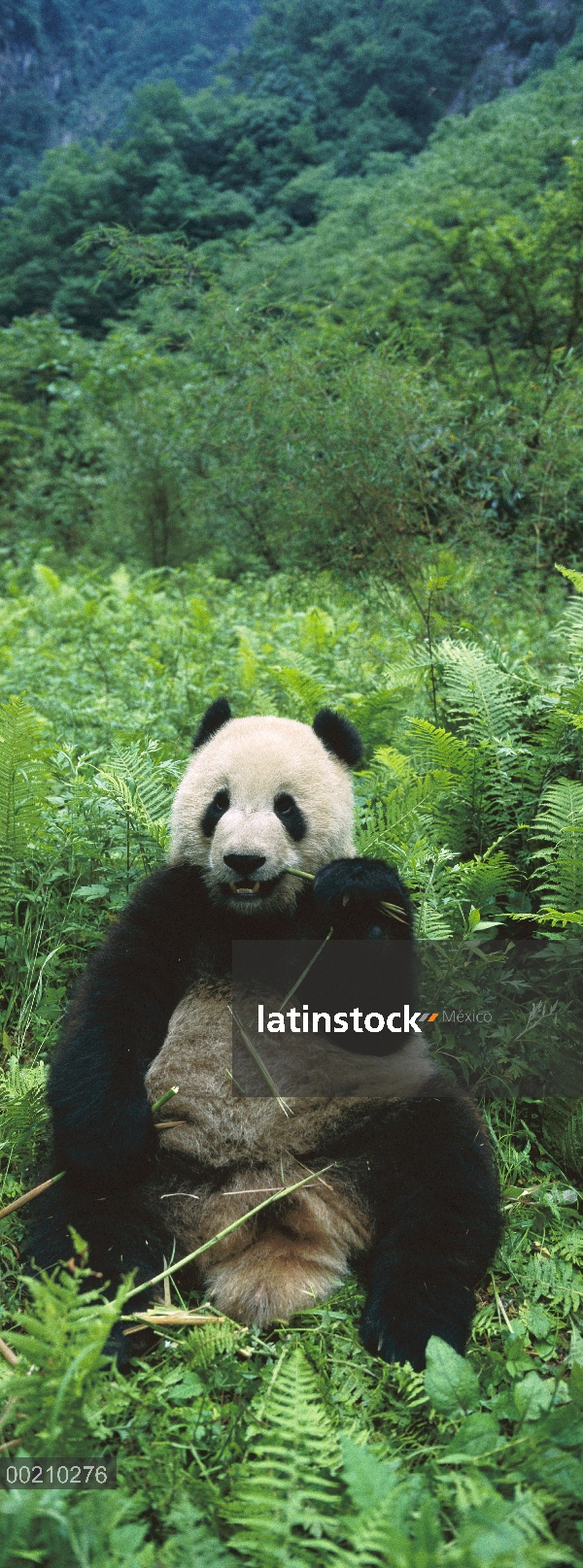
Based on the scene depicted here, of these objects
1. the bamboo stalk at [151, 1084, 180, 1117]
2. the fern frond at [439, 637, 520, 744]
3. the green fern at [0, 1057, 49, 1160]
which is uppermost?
the fern frond at [439, 637, 520, 744]

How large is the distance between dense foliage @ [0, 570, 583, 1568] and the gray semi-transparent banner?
8cm

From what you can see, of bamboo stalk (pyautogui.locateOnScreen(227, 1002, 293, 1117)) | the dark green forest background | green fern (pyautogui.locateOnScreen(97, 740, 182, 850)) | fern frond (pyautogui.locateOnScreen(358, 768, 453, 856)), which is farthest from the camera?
the dark green forest background

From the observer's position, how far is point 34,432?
18.8m

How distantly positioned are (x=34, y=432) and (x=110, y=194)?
A: 54.2 ft

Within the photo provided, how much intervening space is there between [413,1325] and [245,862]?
1.29 meters

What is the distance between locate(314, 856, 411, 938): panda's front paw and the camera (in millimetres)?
2848

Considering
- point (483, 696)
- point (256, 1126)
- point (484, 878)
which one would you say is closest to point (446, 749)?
point (483, 696)

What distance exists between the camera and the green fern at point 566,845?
3406mm

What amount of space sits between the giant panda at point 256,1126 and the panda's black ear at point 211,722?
436mm

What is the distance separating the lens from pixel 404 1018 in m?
2.95

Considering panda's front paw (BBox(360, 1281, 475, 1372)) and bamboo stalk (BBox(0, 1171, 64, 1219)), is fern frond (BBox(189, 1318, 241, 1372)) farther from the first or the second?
bamboo stalk (BBox(0, 1171, 64, 1219))

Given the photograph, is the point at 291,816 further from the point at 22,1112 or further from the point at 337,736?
the point at 22,1112

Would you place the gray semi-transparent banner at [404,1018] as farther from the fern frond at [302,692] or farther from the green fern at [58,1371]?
the fern frond at [302,692]

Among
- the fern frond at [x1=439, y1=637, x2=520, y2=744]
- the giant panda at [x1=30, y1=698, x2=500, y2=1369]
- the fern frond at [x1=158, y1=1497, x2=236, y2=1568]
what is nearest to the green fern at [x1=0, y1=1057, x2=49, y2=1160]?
the giant panda at [x1=30, y1=698, x2=500, y2=1369]
